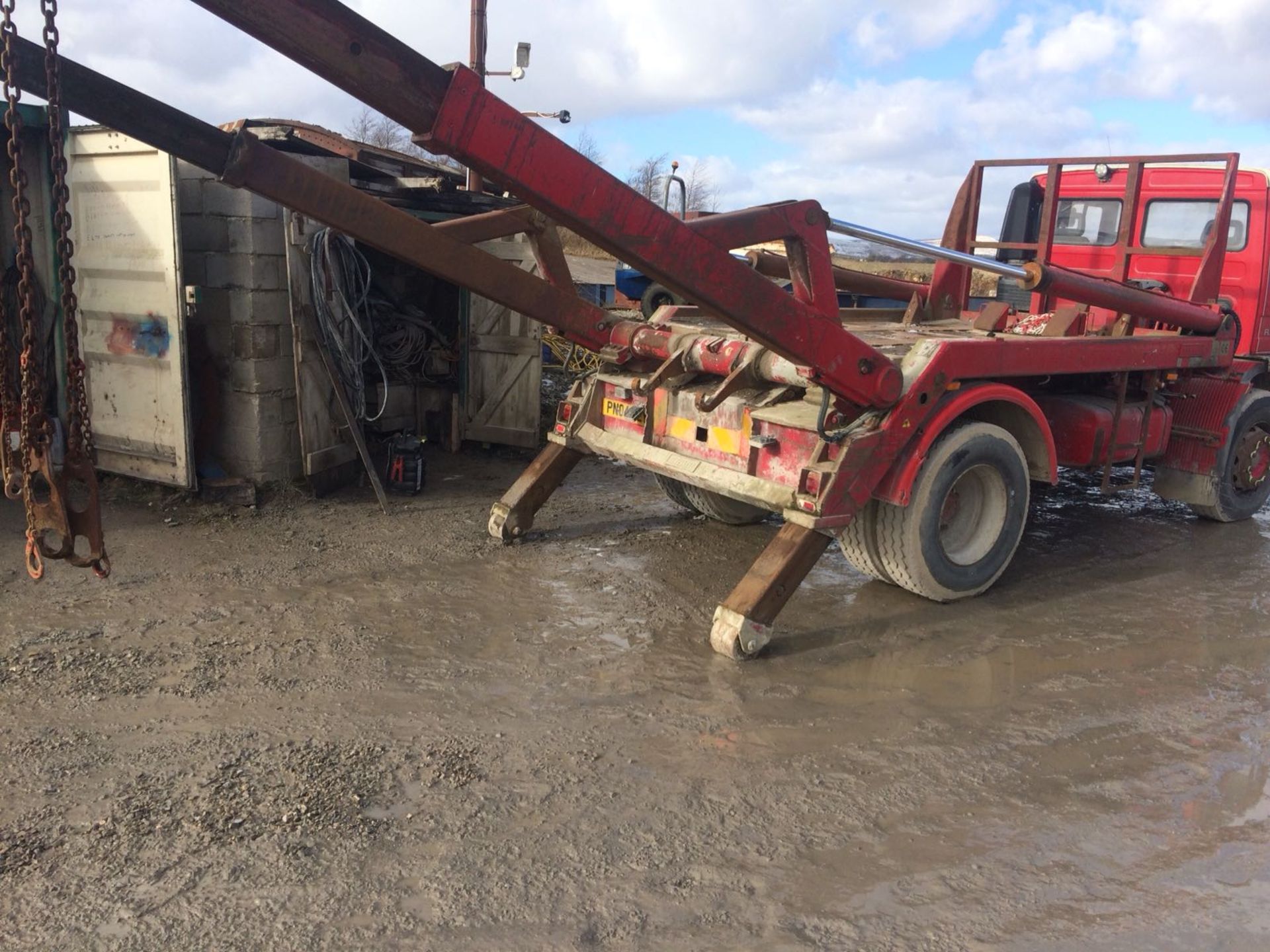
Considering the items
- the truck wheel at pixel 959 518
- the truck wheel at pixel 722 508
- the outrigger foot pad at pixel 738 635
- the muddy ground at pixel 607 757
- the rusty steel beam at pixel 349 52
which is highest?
the rusty steel beam at pixel 349 52

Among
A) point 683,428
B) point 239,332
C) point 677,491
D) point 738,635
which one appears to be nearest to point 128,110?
point 683,428

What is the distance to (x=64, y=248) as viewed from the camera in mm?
2881

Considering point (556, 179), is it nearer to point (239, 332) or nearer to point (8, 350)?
point (8, 350)

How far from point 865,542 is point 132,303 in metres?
5.06

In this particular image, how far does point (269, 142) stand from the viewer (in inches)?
304

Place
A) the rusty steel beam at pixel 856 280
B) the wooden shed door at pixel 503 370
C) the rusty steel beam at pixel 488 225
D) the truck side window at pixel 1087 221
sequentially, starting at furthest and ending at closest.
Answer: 1. the wooden shed door at pixel 503 370
2. the truck side window at pixel 1087 221
3. the rusty steel beam at pixel 856 280
4. the rusty steel beam at pixel 488 225

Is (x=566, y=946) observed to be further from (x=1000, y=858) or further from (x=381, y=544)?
(x=381, y=544)

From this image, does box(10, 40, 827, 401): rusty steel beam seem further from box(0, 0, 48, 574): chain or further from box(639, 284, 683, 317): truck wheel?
box(639, 284, 683, 317): truck wheel

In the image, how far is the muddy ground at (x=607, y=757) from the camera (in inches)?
109

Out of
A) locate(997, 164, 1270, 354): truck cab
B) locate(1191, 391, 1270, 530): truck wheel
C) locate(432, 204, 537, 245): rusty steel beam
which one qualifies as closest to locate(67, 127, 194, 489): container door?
locate(432, 204, 537, 245): rusty steel beam

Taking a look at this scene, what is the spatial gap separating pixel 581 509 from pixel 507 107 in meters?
4.04

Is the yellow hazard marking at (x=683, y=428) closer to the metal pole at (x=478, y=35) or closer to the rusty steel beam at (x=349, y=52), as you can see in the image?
the rusty steel beam at (x=349, y=52)

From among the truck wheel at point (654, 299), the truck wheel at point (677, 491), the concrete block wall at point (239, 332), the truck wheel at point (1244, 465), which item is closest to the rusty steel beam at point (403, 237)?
the truck wheel at point (677, 491)

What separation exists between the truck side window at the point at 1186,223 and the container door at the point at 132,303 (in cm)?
700
